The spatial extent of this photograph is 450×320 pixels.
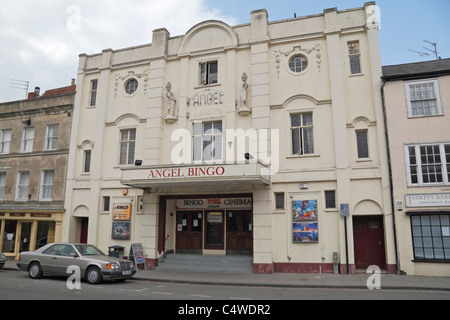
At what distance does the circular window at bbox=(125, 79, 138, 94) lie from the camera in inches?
781

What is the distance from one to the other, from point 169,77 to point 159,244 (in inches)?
356

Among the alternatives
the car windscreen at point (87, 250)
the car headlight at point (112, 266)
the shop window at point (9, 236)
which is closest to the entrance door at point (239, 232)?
the car headlight at point (112, 266)

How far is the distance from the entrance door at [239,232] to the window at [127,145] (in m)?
6.35

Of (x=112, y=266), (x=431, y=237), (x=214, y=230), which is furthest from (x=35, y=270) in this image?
(x=431, y=237)

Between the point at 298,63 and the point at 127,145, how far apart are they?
1023 cm

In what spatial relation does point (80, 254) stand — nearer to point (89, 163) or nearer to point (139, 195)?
point (139, 195)

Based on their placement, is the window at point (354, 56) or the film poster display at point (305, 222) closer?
the film poster display at point (305, 222)

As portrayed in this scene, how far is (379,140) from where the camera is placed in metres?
15.0

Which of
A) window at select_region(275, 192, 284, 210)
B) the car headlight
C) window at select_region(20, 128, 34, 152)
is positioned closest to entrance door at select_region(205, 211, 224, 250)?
window at select_region(275, 192, 284, 210)

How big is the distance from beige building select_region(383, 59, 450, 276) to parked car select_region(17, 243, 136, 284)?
1118cm

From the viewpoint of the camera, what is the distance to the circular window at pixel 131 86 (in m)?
19.8

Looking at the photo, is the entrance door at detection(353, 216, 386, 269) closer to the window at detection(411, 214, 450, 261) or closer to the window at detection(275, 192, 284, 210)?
the window at detection(411, 214, 450, 261)

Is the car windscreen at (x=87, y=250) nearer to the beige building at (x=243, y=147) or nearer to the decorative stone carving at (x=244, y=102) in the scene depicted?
the beige building at (x=243, y=147)

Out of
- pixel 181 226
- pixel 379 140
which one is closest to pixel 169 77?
pixel 181 226
